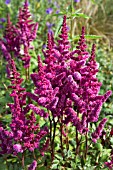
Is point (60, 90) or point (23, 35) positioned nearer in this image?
point (60, 90)

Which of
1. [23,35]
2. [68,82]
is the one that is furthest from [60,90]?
[23,35]

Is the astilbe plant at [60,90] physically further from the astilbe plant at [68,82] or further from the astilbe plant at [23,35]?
the astilbe plant at [23,35]

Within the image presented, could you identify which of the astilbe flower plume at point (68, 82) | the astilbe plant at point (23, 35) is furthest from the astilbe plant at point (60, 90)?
the astilbe plant at point (23, 35)

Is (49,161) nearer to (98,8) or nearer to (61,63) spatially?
(61,63)

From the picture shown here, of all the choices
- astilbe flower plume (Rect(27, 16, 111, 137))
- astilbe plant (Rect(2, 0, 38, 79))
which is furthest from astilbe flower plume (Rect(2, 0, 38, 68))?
astilbe flower plume (Rect(27, 16, 111, 137))

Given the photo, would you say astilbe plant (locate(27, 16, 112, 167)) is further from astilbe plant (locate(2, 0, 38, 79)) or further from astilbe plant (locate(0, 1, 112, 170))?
astilbe plant (locate(2, 0, 38, 79))

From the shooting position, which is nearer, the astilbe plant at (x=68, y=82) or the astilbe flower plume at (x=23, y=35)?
the astilbe plant at (x=68, y=82)

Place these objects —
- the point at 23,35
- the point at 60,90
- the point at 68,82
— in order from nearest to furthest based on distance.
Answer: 1. the point at 68,82
2. the point at 60,90
3. the point at 23,35

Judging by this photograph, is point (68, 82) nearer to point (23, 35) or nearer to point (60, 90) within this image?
point (60, 90)
